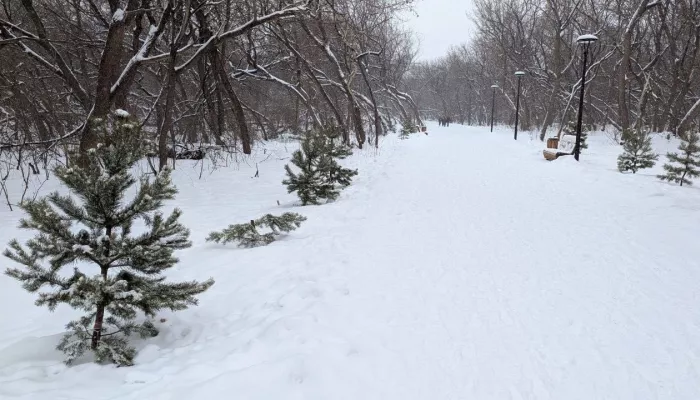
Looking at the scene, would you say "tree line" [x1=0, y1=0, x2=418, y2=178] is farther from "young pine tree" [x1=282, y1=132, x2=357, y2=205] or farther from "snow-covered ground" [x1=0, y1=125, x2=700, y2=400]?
"young pine tree" [x1=282, y1=132, x2=357, y2=205]

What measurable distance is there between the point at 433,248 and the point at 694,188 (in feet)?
26.6

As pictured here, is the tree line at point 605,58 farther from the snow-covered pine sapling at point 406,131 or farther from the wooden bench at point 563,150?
the snow-covered pine sapling at point 406,131

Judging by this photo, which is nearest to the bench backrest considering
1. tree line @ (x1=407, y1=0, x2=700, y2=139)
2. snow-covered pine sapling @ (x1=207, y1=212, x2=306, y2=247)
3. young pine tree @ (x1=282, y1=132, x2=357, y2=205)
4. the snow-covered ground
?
tree line @ (x1=407, y1=0, x2=700, y2=139)

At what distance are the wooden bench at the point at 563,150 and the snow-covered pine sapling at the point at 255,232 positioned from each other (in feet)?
41.6

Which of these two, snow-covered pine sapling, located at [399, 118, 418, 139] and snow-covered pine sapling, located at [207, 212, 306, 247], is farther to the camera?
snow-covered pine sapling, located at [399, 118, 418, 139]

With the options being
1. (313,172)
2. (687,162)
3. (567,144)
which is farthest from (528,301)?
(567,144)

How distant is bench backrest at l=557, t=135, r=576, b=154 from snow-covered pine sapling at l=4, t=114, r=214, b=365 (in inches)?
630

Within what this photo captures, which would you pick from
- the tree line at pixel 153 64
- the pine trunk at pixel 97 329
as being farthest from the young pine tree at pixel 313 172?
the pine trunk at pixel 97 329

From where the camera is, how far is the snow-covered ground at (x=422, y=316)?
2953mm

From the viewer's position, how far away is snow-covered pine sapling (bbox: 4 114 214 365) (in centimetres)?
293

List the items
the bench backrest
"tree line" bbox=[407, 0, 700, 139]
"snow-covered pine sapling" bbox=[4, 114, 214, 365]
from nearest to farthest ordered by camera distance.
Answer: "snow-covered pine sapling" bbox=[4, 114, 214, 365], the bench backrest, "tree line" bbox=[407, 0, 700, 139]

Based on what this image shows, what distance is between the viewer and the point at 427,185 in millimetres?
11008

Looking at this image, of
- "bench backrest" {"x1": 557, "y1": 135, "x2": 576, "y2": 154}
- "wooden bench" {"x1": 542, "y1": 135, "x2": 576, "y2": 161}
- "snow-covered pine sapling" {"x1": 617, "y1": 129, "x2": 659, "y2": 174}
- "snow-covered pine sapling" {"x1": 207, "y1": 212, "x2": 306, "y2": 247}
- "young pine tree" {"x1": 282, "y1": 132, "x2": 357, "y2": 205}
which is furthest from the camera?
"bench backrest" {"x1": 557, "y1": 135, "x2": 576, "y2": 154}

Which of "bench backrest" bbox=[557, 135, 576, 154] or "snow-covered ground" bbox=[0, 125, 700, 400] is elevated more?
"bench backrest" bbox=[557, 135, 576, 154]
